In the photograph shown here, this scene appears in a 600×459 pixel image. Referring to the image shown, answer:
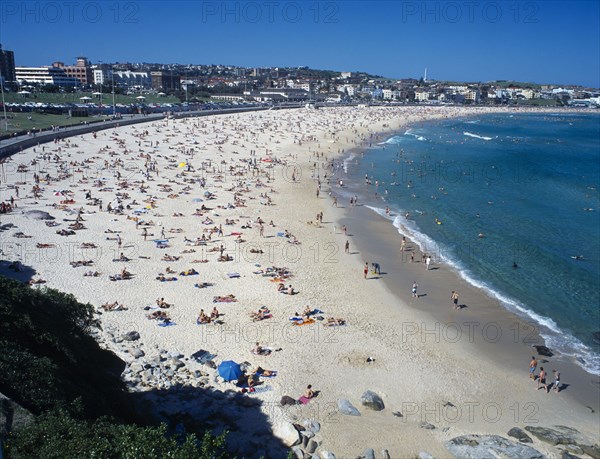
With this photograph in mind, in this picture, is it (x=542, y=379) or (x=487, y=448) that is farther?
(x=542, y=379)

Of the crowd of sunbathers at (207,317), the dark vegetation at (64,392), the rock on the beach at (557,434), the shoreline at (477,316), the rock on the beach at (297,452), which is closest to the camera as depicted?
the dark vegetation at (64,392)

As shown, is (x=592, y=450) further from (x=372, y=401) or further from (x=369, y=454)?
(x=369, y=454)

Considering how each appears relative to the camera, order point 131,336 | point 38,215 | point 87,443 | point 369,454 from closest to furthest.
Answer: point 87,443 < point 369,454 < point 131,336 < point 38,215

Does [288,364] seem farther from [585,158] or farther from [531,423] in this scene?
[585,158]

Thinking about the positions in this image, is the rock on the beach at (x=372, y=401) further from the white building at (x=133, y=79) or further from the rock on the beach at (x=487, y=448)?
the white building at (x=133, y=79)

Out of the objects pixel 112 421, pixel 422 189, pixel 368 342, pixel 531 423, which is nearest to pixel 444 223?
pixel 422 189

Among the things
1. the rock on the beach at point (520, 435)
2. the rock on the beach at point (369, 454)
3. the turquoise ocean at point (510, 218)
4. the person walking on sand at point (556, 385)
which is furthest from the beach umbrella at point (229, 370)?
the turquoise ocean at point (510, 218)

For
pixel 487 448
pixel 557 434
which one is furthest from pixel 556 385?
pixel 487 448
